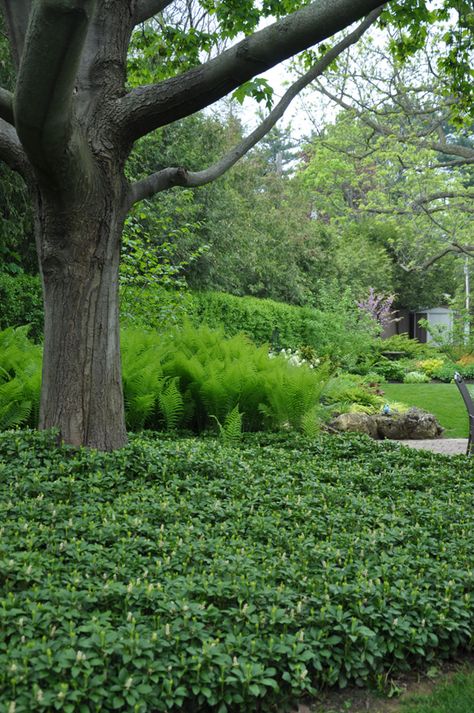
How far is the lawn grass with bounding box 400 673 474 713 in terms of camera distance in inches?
98.3

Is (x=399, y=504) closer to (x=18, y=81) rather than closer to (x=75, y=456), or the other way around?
(x=75, y=456)

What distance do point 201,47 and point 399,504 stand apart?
5.46 meters

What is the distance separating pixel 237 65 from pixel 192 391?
11.2 ft

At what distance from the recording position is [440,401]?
13023mm

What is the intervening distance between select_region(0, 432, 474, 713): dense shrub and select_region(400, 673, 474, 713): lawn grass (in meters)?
0.16

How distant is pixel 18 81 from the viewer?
340 cm

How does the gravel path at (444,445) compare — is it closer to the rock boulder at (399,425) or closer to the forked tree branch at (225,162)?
the rock boulder at (399,425)

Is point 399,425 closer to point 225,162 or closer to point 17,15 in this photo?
point 225,162

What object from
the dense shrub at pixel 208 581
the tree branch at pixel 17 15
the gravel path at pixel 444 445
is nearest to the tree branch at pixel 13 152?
the tree branch at pixel 17 15

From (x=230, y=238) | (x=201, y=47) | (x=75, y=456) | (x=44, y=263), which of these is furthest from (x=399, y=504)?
(x=230, y=238)

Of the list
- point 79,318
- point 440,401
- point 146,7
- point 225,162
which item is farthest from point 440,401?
point 79,318

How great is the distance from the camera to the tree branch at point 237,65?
394 cm

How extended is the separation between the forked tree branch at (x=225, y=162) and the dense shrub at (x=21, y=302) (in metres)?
5.37

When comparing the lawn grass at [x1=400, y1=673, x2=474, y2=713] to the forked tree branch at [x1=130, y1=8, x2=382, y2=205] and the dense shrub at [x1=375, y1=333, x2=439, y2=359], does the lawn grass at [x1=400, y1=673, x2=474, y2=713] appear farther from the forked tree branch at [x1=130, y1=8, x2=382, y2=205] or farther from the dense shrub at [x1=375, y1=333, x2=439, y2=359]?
the dense shrub at [x1=375, y1=333, x2=439, y2=359]
